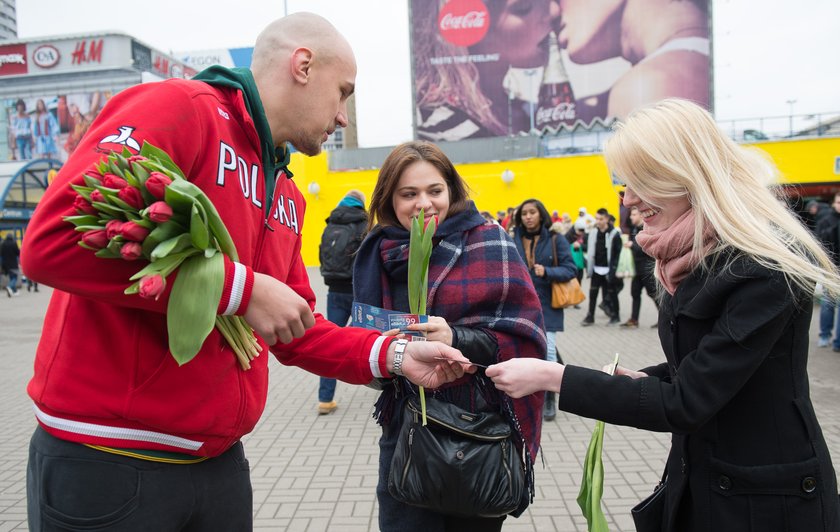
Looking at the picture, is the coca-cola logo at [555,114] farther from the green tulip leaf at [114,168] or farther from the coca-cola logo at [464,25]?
the green tulip leaf at [114,168]

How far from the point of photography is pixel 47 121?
50.5 m

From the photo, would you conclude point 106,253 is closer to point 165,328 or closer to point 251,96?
point 165,328

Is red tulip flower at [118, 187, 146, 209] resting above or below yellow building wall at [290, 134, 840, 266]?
below

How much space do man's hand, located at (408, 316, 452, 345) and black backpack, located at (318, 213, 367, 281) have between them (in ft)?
11.7

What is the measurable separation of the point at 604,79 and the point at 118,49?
41760 millimetres

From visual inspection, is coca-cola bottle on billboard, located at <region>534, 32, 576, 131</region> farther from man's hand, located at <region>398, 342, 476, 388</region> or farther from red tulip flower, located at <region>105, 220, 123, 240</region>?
red tulip flower, located at <region>105, 220, 123, 240</region>

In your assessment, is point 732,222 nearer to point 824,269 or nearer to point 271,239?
point 824,269

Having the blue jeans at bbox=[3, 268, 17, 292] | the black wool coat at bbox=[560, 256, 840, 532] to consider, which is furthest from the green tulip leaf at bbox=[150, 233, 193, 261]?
the blue jeans at bbox=[3, 268, 17, 292]

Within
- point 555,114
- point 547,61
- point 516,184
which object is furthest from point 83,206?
point 547,61

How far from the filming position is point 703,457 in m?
1.68

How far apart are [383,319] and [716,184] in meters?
1.16

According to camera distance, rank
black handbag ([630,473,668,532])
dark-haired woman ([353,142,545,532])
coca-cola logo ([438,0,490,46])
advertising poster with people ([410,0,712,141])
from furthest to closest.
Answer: coca-cola logo ([438,0,490,46]), advertising poster with people ([410,0,712,141]), dark-haired woman ([353,142,545,532]), black handbag ([630,473,668,532])

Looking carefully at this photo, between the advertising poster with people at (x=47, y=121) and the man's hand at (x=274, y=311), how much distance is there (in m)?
55.9

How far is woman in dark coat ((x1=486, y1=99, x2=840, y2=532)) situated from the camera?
1.51 meters
